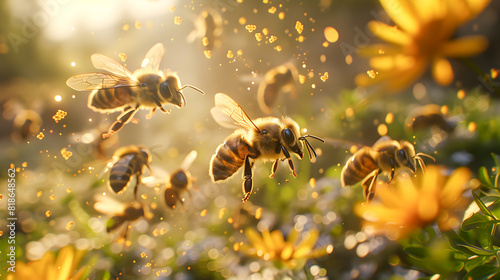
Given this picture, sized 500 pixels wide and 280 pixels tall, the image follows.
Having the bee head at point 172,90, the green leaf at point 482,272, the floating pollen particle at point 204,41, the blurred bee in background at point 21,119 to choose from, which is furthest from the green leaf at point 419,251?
the blurred bee in background at point 21,119

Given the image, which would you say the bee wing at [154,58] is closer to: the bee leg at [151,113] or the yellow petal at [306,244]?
the bee leg at [151,113]

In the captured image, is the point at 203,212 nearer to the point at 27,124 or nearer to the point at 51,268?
the point at 51,268

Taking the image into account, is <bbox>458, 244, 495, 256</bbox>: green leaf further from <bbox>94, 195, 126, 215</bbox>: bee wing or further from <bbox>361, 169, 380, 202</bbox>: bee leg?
<bbox>94, 195, 126, 215</bbox>: bee wing

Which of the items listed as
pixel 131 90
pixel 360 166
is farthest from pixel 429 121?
pixel 131 90

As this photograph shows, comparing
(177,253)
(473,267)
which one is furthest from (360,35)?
(177,253)

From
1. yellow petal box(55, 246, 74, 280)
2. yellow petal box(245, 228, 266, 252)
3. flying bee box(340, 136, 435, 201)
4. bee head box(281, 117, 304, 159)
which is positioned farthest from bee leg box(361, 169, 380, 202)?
yellow petal box(55, 246, 74, 280)

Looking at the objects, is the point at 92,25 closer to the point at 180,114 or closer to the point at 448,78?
the point at 180,114
